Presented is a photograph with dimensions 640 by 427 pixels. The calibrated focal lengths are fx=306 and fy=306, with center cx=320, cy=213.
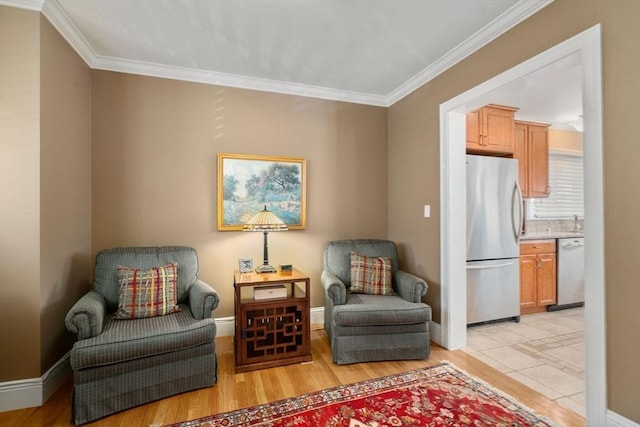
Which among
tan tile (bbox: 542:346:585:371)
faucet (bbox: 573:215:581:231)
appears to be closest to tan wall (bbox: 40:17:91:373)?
tan tile (bbox: 542:346:585:371)

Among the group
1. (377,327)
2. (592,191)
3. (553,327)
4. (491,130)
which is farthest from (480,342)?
(491,130)

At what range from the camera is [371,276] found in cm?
287

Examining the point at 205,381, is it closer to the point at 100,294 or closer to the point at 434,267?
the point at 100,294

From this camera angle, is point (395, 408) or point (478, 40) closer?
point (395, 408)

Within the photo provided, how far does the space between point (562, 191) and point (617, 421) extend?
4.01 meters

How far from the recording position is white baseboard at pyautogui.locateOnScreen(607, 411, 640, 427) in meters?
1.49

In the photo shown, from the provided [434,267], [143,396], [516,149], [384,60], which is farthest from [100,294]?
[516,149]

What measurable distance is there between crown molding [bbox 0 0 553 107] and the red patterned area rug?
8.14 ft

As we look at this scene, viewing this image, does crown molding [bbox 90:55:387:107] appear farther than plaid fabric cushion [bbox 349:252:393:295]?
No

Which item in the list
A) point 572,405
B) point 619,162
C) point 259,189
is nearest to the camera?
point 619,162

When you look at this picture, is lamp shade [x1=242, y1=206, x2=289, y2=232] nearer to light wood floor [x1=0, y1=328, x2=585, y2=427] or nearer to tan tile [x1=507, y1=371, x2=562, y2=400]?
light wood floor [x1=0, y1=328, x2=585, y2=427]

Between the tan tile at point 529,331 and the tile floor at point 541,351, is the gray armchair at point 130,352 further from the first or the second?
the tan tile at point 529,331

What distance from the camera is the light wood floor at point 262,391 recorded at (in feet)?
5.95

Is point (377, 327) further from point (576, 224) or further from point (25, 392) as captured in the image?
point (576, 224)
